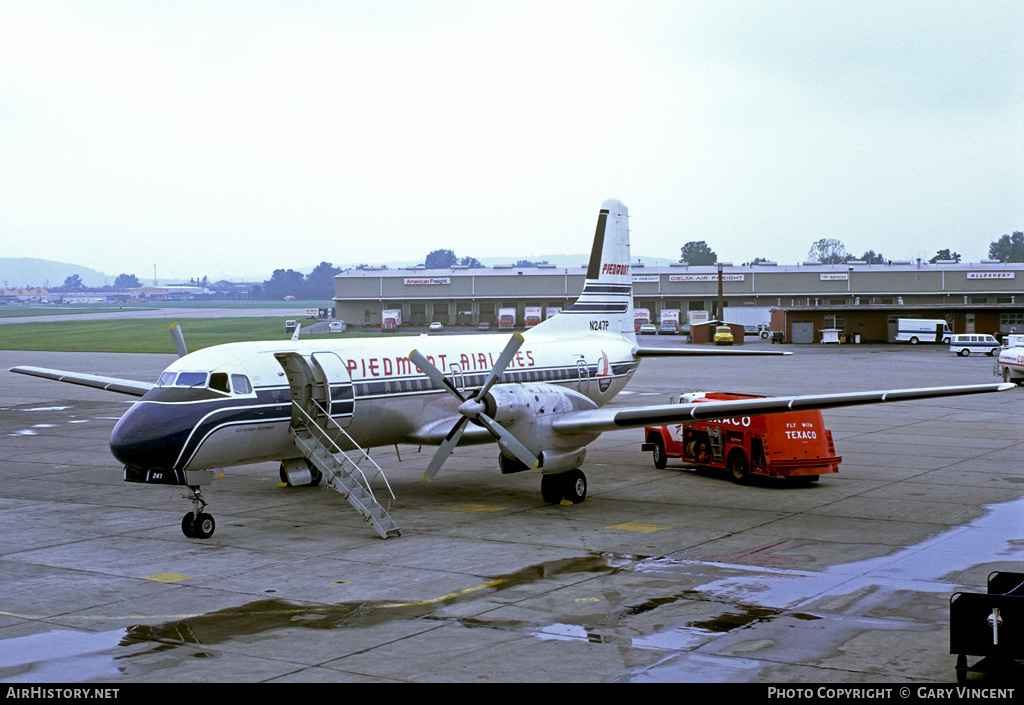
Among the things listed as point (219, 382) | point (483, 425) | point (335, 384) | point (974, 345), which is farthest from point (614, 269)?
point (974, 345)

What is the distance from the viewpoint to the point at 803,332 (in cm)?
9425

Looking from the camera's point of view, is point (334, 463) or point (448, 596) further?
point (334, 463)

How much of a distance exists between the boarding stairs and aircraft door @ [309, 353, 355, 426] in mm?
241

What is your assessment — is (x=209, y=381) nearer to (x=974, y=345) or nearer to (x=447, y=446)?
(x=447, y=446)

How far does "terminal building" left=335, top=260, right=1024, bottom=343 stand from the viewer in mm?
117500

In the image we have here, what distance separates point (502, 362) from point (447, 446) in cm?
229

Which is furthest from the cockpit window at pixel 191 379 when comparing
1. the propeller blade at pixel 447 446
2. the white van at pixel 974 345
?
the white van at pixel 974 345

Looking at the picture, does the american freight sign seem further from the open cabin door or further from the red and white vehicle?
the open cabin door

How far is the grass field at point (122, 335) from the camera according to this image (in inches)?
3693

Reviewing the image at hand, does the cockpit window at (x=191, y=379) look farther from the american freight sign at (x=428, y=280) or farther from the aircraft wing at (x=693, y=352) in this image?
the american freight sign at (x=428, y=280)

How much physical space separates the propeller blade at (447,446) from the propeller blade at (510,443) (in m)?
0.45

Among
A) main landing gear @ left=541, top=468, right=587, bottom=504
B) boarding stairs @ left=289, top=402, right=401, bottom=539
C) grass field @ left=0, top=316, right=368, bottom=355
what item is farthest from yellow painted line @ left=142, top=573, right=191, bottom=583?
grass field @ left=0, top=316, right=368, bottom=355

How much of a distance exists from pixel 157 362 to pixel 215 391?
5618 centimetres
